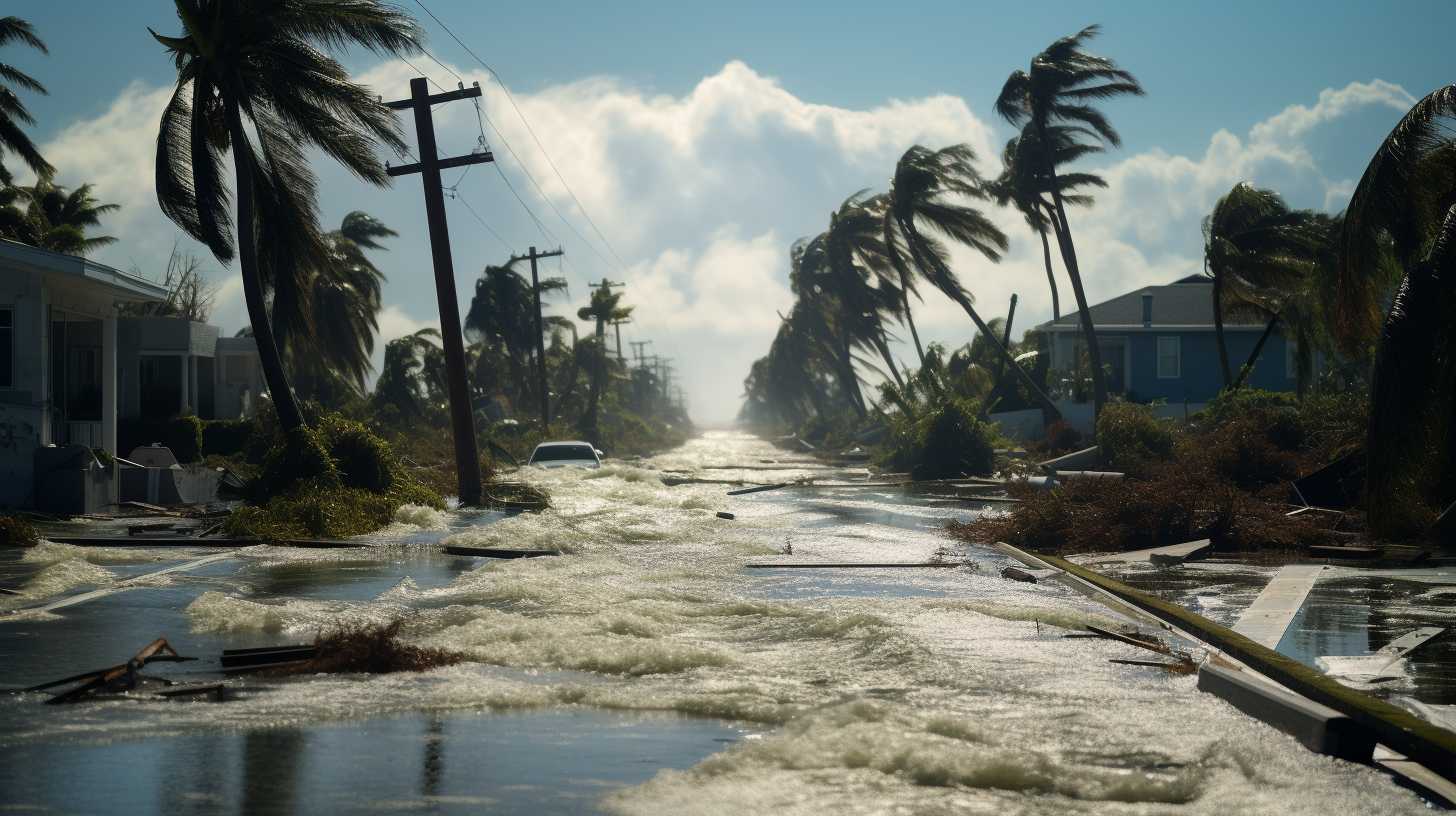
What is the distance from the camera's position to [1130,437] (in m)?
32.0

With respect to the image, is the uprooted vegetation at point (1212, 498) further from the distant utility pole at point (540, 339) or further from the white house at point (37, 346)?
the distant utility pole at point (540, 339)

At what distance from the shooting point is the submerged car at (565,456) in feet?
110

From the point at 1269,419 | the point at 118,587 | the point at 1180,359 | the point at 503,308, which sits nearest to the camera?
the point at 118,587

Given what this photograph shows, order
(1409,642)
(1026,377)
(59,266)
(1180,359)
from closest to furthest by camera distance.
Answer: (1409,642) < (59,266) < (1026,377) < (1180,359)

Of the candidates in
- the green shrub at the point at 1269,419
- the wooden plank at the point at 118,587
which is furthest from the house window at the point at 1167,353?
the wooden plank at the point at 118,587

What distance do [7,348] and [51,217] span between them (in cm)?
2825

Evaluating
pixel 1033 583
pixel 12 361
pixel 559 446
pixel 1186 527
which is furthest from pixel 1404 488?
pixel 559 446

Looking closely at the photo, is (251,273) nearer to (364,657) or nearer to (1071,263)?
(364,657)

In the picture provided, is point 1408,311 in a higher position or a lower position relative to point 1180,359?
lower

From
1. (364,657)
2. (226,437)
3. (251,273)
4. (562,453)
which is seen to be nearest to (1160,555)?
(364,657)

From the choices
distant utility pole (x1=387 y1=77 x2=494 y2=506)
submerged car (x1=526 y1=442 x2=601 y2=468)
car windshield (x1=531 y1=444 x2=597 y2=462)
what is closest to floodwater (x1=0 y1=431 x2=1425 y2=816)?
distant utility pole (x1=387 y1=77 x2=494 y2=506)

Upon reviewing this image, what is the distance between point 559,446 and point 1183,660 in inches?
1073

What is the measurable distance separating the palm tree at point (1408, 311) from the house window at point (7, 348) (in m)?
19.2

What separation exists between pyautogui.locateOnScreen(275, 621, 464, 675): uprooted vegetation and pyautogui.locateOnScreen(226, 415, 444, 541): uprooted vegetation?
9806 millimetres
